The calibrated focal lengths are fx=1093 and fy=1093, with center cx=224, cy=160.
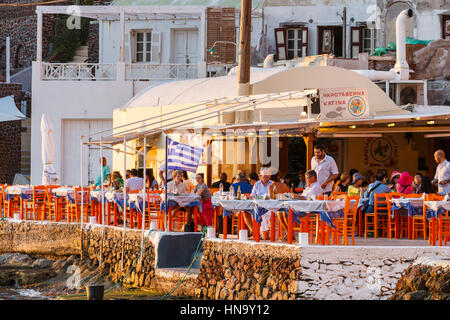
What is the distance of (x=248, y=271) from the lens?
648 inches

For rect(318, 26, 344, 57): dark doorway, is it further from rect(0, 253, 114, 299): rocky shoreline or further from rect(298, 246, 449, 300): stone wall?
rect(298, 246, 449, 300): stone wall

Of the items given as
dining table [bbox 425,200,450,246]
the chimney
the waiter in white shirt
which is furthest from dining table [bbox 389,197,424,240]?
the chimney

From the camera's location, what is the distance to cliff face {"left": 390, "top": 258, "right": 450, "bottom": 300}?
1423 cm

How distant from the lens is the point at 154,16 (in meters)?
33.7

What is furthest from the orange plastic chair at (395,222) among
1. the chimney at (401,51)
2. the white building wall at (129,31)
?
the white building wall at (129,31)

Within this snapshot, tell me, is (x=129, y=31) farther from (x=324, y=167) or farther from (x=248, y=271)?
(x=248, y=271)

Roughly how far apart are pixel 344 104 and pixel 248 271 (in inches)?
242

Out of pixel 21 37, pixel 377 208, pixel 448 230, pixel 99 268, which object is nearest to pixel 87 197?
pixel 99 268

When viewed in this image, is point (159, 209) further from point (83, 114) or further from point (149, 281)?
point (83, 114)

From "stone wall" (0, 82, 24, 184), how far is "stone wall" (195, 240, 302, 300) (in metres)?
20.5

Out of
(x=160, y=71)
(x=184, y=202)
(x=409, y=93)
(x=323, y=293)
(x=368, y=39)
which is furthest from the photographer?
(x=368, y=39)

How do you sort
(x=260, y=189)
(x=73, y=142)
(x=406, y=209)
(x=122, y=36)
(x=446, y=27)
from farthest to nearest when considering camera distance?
(x=446, y=27) < (x=73, y=142) < (x=122, y=36) < (x=406, y=209) < (x=260, y=189)

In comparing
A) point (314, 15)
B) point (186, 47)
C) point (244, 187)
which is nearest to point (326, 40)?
point (314, 15)
